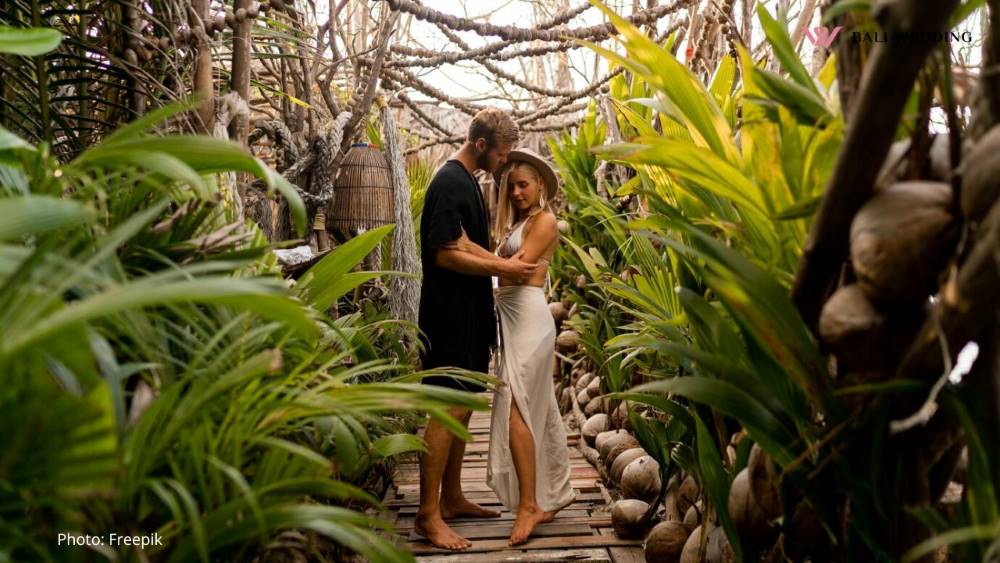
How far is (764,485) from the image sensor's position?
138cm

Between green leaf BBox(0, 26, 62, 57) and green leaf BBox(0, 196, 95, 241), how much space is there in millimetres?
531

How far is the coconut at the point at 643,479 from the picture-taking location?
275cm

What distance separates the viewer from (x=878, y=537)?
3.86 ft

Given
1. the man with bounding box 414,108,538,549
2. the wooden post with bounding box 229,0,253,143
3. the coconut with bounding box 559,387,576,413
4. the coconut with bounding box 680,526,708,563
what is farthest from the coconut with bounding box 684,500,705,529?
the coconut with bounding box 559,387,576,413

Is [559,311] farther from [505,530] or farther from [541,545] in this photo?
[541,545]

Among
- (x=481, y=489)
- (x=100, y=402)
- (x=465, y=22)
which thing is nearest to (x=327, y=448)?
Answer: (x=100, y=402)

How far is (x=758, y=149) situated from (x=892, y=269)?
432 mm

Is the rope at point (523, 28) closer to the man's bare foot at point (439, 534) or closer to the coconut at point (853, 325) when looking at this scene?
the man's bare foot at point (439, 534)

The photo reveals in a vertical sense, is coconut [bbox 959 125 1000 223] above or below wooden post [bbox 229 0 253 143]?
below

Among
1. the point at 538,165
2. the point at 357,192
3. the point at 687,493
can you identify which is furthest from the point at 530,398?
the point at 357,192

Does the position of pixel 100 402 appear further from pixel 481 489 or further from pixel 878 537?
pixel 481 489

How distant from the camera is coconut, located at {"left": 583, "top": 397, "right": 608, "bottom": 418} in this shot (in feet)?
13.2

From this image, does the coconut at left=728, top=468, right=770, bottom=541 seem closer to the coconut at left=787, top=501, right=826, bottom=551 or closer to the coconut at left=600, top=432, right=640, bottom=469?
the coconut at left=787, top=501, right=826, bottom=551

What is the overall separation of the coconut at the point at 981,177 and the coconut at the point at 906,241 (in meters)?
0.04
